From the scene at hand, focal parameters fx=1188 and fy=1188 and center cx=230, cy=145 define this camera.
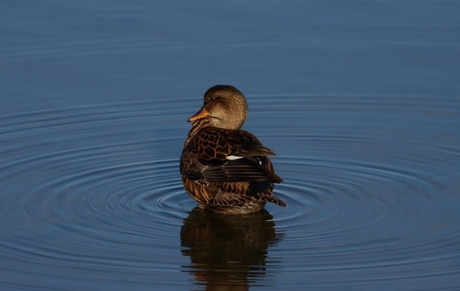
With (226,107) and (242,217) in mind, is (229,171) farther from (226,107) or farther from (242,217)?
(226,107)

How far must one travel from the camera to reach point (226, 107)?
11.3 m

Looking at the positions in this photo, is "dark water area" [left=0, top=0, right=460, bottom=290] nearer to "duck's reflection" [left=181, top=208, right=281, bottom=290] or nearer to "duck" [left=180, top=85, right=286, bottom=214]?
"duck's reflection" [left=181, top=208, right=281, bottom=290]

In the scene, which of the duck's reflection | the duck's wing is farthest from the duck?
the duck's reflection

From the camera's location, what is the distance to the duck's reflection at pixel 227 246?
8.89 meters

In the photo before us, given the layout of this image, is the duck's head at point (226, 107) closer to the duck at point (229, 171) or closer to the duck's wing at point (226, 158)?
the duck at point (229, 171)

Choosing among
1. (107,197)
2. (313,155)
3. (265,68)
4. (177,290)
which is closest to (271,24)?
(265,68)

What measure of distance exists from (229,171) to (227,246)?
2.46 feet

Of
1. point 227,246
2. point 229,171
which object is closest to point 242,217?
point 229,171

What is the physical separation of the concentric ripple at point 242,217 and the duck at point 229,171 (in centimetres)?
19

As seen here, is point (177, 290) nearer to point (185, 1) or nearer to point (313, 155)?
point (313, 155)

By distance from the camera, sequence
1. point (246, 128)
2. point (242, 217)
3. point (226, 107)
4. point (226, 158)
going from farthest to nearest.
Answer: point (246, 128) < point (226, 107) < point (242, 217) < point (226, 158)

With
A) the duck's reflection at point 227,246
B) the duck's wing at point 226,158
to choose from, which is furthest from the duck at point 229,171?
the duck's reflection at point 227,246

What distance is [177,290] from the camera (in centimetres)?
851

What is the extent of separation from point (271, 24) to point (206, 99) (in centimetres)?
385
